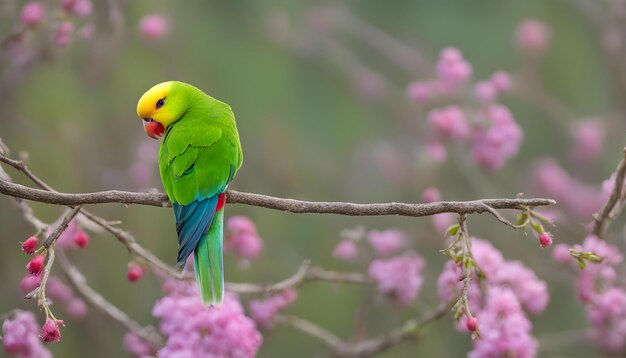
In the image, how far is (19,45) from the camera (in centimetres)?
171

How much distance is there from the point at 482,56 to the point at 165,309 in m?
1.59

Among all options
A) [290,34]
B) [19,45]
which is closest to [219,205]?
[19,45]

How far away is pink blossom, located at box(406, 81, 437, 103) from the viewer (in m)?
2.04

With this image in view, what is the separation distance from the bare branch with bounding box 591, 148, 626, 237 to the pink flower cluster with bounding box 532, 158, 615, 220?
46.8 inches

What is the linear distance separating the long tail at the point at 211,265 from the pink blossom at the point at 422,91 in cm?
123

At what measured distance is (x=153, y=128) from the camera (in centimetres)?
98

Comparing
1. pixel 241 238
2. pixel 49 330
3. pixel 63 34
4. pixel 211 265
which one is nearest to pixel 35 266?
pixel 49 330

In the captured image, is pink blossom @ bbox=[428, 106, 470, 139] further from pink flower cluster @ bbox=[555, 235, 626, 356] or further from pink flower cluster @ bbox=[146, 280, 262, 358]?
pink flower cluster @ bbox=[146, 280, 262, 358]

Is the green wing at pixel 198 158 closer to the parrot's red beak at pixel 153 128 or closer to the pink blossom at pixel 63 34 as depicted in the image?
the parrot's red beak at pixel 153 128

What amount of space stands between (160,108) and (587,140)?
1.71 m

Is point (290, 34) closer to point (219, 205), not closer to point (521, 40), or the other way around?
point (521, 40)

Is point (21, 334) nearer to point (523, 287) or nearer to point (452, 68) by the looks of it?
point (523, 287)

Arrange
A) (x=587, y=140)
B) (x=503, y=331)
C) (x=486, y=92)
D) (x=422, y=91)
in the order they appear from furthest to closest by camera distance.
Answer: (x=587, y=140) → (x=422, y=91) → (x=486, y=92) → (x=503, y=331)

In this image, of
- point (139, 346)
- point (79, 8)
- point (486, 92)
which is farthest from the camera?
point (486, 92)
